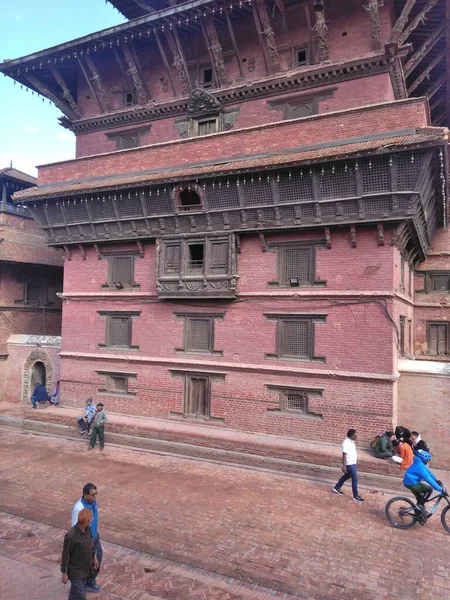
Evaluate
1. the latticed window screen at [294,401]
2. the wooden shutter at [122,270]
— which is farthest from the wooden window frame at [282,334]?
the wooden shutter at [122,270]

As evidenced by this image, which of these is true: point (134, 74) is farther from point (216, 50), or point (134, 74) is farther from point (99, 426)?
point (99, 426)

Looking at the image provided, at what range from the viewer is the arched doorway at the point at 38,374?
21047 mm

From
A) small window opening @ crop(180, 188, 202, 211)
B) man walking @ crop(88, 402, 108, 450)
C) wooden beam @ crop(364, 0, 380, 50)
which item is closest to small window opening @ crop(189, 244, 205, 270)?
small window opening @ crop(180, 188, 202, 211)

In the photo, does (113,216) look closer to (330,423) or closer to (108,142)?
(108,142)

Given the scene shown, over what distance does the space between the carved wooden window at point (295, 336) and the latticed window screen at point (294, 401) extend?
1182 millimetres

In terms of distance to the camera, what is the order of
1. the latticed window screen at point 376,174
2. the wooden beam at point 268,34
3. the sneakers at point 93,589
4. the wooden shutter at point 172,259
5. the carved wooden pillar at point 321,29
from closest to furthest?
the sneakers at point 93,589, the latticed window screen at point 376,174, the carved wooden pillar at point 321,29, the wooden beam at point 268,34, the wooden shutter at point 172,259

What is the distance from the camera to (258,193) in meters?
13.8

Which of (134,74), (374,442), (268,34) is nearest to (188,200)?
(134,74)

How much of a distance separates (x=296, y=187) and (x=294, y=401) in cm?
699

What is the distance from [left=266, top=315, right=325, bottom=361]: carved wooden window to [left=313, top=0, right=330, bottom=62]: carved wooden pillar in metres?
9.44

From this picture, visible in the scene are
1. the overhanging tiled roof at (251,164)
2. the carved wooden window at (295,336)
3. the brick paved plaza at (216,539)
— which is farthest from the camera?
the carved wooden window at (295,336)

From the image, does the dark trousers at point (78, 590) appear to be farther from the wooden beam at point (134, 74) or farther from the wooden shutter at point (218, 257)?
the wooden beam at point (134, 74)

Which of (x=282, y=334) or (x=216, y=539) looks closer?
(x=216, y=539)

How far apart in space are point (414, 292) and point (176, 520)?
1479cm
